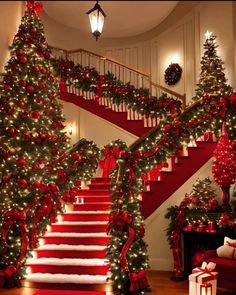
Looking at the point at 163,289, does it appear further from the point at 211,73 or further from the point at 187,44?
the point at 187,44

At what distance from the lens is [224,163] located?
267 inches

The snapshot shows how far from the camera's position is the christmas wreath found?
11.6 meters

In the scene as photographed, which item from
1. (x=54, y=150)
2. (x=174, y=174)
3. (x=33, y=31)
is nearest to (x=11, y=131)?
(x=54, y=150)

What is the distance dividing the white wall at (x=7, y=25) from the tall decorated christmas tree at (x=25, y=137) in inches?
17.3

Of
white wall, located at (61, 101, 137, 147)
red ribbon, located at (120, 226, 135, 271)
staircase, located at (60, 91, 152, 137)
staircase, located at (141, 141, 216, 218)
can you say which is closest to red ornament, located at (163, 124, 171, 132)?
staircase, located at (141, 141, 216, 218)

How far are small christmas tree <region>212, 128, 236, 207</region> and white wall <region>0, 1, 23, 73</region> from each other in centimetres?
477

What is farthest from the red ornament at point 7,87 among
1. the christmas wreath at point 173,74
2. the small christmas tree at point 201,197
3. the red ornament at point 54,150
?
the christmas wreath at point 173,74

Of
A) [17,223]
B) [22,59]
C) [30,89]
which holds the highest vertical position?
[22,59]

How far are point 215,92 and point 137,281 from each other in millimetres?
4743

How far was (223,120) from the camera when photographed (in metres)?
7.38

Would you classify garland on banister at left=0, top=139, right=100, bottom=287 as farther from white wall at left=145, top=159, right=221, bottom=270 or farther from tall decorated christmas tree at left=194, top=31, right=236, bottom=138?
tall decorated christmas tree at left=194, top=31, right=236, bottom=138

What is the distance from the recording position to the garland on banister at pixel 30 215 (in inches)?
241

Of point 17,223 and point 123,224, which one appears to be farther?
point 17,223

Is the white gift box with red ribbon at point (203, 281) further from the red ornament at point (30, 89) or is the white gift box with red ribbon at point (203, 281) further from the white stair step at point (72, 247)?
the red ornament at point (30, 89)
